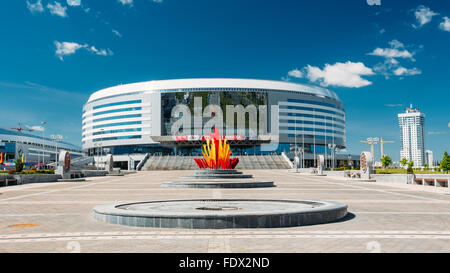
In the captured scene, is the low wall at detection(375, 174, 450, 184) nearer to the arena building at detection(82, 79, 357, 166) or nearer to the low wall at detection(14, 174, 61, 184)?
the low wall at detection(14, 174, 61, 184)

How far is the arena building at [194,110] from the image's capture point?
112750 mm

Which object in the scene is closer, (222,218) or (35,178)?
(222,218)

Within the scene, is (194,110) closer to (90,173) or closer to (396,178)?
(90,173)

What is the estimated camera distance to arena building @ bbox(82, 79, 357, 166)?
370ft

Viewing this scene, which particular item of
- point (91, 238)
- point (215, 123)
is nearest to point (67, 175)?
point (91, 238)

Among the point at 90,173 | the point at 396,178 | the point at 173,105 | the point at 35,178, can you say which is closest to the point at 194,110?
the point at 173,105

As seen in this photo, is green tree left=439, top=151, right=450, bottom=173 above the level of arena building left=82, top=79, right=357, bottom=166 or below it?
below

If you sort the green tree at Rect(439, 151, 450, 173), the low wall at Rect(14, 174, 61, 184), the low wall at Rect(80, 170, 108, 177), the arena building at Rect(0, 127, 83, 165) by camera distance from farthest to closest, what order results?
the arena building at Rect(0, 127, 83, 165) < the green tree at Rect(439, 151, 450, 173) < the low wall at Rect(80, 170, 108, 177) < the low wall at Rect(14, 174, 61, 184)

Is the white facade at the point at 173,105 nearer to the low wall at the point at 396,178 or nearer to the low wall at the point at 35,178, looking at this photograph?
the low wall at the point at 396,178

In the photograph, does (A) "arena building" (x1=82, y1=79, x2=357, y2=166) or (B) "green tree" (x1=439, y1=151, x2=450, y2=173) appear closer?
(B) "green tree" (x1=439, y1=151, x2=450, y2=173)

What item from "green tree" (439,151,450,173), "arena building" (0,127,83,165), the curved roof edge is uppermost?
the curved roof edge

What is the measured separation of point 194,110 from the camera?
113250 millimetres

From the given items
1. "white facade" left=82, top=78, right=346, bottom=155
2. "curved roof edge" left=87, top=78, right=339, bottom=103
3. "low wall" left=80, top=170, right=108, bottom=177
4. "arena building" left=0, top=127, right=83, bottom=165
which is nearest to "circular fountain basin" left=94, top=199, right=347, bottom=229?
"low wall" left=80, top=170, right=108, bottom=177

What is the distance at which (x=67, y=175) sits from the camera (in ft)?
125
